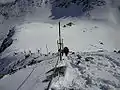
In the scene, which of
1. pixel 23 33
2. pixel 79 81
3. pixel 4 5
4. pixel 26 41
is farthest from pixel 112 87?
pixel 4 5

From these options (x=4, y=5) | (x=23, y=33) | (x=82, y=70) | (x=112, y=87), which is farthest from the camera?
(x=4, y=5)

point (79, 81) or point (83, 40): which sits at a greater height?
point (79, 81)

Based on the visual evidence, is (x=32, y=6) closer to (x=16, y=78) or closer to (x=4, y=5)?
(x=4, y=5)

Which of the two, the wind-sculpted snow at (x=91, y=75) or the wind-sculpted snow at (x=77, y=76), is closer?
the wind-sculpted snow at (x=91, y=75)

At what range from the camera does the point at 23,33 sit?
6397cm

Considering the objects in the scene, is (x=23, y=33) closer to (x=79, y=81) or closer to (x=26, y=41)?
(x=26, y=41)

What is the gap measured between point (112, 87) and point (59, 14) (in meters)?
83.4

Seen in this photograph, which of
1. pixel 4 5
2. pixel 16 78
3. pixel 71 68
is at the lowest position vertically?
pixel 4 5

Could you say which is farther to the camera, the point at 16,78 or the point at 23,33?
the point at 23,33

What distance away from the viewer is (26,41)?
57.6 meters

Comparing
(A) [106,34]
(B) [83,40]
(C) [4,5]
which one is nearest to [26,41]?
(B) [83,40]

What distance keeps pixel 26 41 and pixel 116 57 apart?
38899mm

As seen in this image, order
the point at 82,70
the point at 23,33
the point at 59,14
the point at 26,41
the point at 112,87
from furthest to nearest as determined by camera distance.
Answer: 1. the point at 59,14
2. the point at 23,33
3. the point at 26,41
4. the point at 82,70
5. the point at 112,87

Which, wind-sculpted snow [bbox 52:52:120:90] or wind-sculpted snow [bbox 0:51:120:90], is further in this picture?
wind-sculpted snow [bbox 0:51:120:90]
